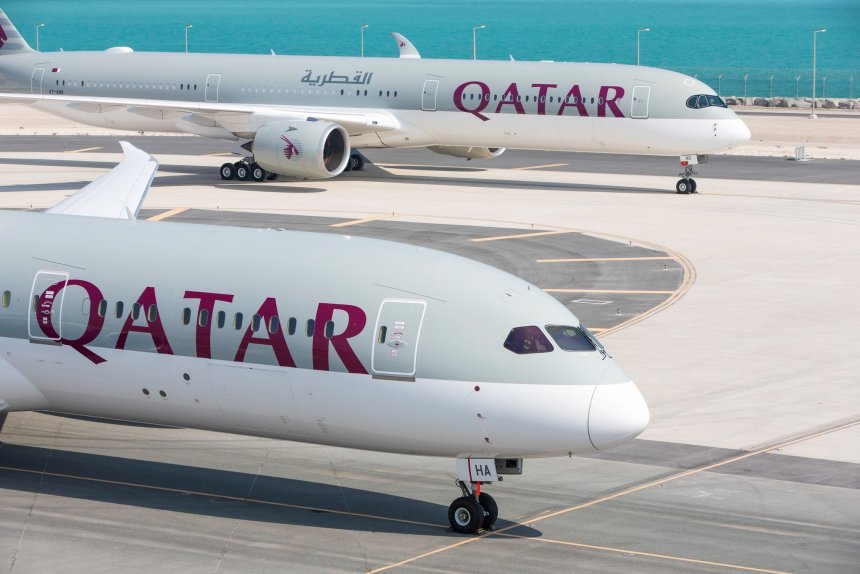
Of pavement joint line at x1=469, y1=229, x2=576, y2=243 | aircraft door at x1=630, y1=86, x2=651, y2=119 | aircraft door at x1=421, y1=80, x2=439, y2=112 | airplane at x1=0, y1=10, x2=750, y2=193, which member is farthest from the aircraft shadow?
aircraft door at x1=421, y1=80, x2=439, y2=112

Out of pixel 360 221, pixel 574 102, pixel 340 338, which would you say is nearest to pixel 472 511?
pixel 340 338

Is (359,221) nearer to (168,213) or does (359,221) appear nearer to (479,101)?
(168,213)

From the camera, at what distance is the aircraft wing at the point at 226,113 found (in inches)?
2494

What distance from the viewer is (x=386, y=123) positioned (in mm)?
63531

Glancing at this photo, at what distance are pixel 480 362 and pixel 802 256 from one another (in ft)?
93.9

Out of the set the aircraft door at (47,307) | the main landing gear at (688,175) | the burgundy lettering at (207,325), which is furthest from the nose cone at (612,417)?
the main landing gear at (688,175)

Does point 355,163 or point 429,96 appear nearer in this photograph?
point 429,96

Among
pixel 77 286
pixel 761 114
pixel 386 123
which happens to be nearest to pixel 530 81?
pixel 386 123

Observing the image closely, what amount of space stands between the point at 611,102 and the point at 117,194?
103ft

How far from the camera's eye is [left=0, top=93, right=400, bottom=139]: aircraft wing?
2494 inches

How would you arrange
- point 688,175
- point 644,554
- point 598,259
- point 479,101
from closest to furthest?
point 644,554, point 598,259, point 688,175, point 479,101

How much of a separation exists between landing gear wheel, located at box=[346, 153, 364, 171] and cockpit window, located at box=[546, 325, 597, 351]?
50.2 metres

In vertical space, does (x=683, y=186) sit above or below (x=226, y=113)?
below

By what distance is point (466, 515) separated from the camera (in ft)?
67.4
